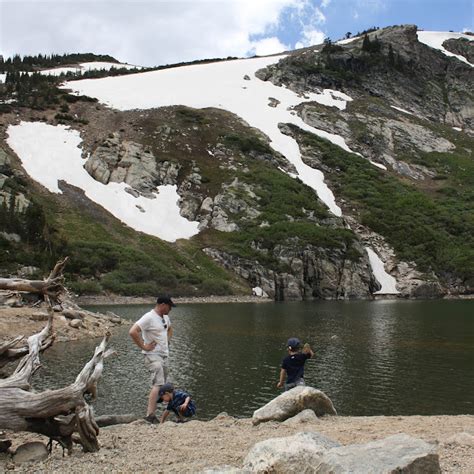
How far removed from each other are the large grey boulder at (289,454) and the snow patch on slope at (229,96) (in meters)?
98.0

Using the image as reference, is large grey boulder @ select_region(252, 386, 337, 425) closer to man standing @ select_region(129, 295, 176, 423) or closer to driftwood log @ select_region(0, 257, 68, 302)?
man standing @ select_region(129, 295, 176, 423)

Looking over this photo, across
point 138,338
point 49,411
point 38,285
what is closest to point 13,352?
point 38,285

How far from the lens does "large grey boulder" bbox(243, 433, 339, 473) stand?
23.3ft

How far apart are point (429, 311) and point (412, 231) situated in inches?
1740

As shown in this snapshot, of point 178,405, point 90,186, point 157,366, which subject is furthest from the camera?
point 90,186

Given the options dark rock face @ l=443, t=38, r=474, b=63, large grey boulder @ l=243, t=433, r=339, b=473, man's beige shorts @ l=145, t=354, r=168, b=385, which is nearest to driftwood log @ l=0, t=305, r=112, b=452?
large grey boulder @ l=243, t=433, r=339, b=473

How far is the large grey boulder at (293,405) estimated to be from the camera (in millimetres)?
13500

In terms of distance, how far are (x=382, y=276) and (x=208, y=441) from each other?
8245cm

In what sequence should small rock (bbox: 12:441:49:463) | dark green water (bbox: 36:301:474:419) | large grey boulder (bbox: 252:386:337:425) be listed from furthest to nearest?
dark green water (bbox: 36:301:474:419), large grey boulder (bbox: 252:386:337:425), small rock (bbox: 12:441:49:463)

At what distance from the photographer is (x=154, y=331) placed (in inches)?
509

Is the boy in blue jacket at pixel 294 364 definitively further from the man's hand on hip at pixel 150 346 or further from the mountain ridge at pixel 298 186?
the mountain ridge at pixel 298 186

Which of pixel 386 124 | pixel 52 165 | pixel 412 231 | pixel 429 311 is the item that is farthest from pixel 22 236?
pixel 386 124

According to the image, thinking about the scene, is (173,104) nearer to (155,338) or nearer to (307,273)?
(307,273)

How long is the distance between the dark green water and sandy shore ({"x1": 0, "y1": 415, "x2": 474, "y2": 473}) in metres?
4.17
